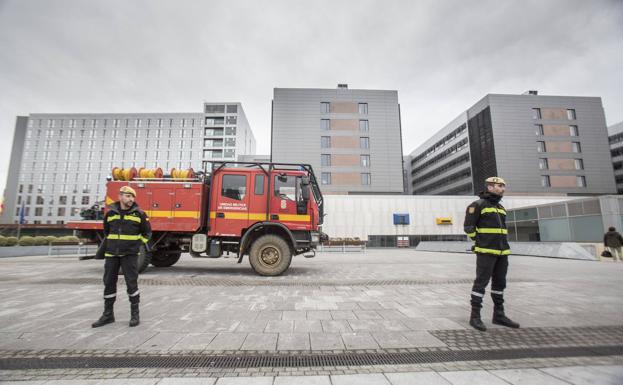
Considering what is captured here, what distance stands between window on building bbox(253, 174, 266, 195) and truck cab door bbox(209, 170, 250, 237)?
24cm

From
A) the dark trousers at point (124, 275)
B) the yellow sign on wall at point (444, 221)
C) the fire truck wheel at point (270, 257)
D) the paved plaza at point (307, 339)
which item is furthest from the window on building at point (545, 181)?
the dark trousers at point (124, 275)

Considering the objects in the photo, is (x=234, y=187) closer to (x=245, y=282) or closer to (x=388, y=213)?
(x=245, y=282)

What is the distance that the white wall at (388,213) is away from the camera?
33062 millimetres

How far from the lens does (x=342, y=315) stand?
4.37 meters

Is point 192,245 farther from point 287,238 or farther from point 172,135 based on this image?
point 172,135

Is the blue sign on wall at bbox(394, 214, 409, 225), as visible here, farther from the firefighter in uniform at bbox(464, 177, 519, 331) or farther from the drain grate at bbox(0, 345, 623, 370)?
the drain grate at bbox(0, 345, 623, 370)

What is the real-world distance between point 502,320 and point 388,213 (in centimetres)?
3059

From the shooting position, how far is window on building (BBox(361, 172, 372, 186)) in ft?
133

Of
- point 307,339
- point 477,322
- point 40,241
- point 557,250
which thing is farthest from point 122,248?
point 557,250

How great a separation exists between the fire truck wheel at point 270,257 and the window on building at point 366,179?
33571 millimetres

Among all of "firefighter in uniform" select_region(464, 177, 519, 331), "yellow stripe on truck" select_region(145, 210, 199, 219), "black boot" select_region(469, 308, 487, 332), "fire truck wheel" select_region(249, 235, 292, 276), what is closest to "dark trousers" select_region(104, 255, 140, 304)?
"fire truck wheel" select_region(249, 235, 292, 276)

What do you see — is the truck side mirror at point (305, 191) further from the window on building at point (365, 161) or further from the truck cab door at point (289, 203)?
the window on building at point (365, 161)

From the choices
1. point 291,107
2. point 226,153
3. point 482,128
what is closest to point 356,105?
point 291,107

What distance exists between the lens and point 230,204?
823 cm
